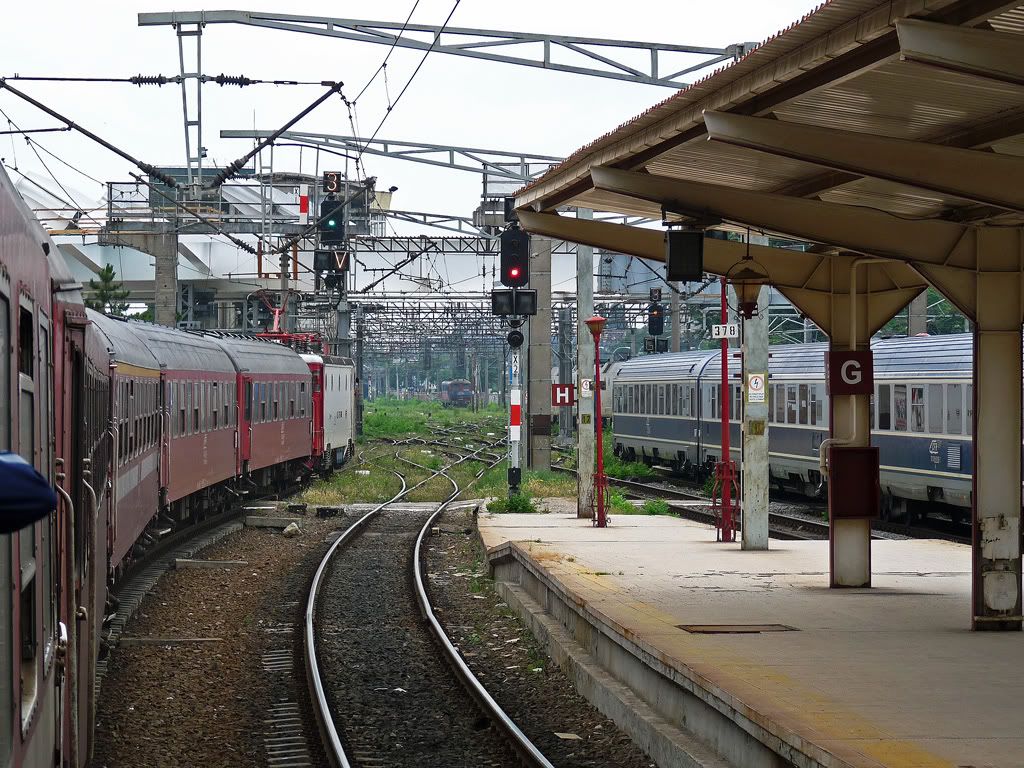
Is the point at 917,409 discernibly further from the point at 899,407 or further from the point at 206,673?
the point at 206,673

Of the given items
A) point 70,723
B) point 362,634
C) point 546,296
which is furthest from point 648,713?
point 546,296

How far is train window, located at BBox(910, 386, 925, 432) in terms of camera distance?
69.1 ft

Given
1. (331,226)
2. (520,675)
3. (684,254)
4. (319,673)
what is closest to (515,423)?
(331,226)

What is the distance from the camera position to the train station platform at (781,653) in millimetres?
6750

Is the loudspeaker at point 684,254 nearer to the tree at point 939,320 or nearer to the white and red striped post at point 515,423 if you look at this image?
the white and red striped post at point 515,423

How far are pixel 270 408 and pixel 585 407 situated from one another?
8.29 m

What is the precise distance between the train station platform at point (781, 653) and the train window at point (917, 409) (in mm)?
5197

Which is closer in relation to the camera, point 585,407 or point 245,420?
point 585,407

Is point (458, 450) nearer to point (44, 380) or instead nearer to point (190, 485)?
point (190, 485)

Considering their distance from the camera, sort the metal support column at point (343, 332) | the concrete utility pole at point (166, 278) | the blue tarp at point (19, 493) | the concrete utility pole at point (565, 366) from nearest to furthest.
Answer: the blue tarp at point (19, 493) < the concrete utility pole at point (166, 278) < the metal support column at point (343, 332) < the concrete utility pole at point (565, 366)

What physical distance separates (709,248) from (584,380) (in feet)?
27.1

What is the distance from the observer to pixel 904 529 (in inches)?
866

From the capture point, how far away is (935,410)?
2067 cm

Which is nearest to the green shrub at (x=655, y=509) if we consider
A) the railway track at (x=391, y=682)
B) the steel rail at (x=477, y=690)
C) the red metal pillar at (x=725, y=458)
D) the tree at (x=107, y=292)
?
the red metal pillar at (x=725, y=458)
